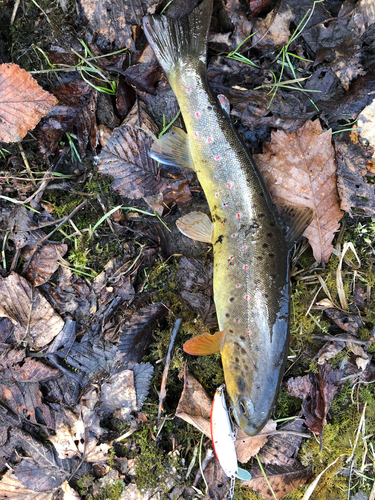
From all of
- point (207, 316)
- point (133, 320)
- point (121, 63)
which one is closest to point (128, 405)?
point (133, 320)

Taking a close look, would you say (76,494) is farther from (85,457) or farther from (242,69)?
(242,69)

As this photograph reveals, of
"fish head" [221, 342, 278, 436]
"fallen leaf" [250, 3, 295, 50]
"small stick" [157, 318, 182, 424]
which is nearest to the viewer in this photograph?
"fish head" [221, 342, 278, 436]

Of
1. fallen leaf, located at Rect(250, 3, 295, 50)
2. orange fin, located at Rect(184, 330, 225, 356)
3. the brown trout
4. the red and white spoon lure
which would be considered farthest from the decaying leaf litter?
orange fin, located at Rect(184, 330, 225, 356)

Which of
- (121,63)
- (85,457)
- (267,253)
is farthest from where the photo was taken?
(85,457)

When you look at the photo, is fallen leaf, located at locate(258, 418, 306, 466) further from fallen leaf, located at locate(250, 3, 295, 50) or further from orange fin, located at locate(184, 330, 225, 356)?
fallen leaf, located at locate(250, 3, 295, 50)

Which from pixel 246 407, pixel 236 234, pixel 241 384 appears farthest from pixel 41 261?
pixel 246 407
